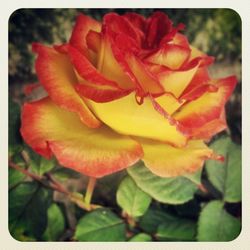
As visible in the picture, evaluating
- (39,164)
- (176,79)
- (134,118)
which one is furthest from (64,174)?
(176,79)

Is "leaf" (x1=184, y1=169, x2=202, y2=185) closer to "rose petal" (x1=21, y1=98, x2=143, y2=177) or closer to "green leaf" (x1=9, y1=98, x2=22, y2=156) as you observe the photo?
"rose petal" (x1=21, y1=98, x2=143, y2=177)

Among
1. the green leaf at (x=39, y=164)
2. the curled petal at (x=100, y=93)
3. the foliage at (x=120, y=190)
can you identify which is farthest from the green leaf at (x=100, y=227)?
the curled petal at (x=100, y=93)

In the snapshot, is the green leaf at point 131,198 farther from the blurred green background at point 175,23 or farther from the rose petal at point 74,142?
the blurred green background at point 175,23

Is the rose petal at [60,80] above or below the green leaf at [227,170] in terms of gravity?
above

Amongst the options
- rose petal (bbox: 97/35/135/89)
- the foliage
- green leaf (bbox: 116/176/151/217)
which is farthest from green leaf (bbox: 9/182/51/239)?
rose petal (bbox: 97/35/135/89)

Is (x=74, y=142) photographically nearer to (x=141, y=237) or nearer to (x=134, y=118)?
(x=134, y=118)
